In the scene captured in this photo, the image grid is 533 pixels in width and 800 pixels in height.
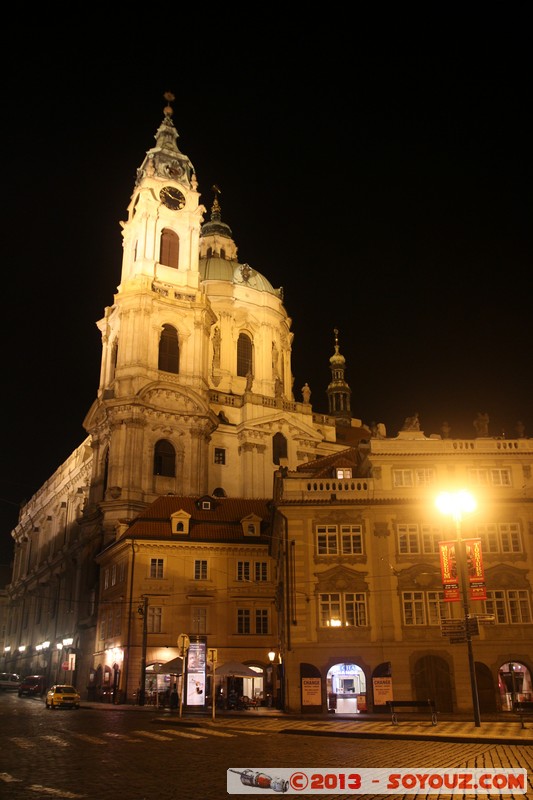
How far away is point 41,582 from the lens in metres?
83.1

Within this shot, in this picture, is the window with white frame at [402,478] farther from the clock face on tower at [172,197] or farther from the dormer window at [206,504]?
the clock face on tower at [172,197]

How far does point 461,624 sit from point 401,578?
10.8 meters

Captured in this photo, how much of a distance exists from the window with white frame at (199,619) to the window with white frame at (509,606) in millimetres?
17757

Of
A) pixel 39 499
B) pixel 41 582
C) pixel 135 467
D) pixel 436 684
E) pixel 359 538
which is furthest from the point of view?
pixel 39 499

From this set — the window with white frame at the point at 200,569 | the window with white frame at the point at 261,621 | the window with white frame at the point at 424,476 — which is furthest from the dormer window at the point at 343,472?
the window with white frame at the point at 261,621

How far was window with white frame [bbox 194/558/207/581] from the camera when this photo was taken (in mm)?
47719

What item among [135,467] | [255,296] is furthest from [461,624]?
[255,296]

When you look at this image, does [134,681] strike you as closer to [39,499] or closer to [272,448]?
[272,448]

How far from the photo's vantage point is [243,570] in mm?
48594

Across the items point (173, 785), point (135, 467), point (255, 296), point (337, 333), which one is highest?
point (337, 333)

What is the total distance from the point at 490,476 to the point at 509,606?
6.65 meters

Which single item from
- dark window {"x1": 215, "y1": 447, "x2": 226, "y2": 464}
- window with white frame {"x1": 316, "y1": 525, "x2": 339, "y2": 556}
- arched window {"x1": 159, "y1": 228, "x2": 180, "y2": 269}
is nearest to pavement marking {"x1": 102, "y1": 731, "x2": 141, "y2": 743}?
window with white frame {"x1": 316, "y1": 525, "x2": 339, "y2": 556}

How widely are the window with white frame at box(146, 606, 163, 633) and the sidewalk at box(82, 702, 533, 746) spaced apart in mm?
11293

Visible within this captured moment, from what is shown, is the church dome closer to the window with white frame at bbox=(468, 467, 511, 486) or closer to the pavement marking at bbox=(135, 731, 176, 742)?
the window with white frame at bbox=(468, 467, 511, 486)
